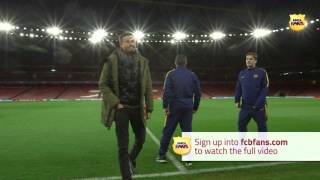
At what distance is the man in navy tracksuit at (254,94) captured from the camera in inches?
289

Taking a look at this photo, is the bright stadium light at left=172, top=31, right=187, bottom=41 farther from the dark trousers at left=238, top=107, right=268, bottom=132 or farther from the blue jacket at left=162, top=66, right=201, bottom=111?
the blue jacket at left=162, top=66, right=201, bottom=111

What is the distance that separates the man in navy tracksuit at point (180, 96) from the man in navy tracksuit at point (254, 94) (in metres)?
1.18

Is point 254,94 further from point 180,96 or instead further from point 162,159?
point 162,159

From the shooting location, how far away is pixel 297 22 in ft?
153

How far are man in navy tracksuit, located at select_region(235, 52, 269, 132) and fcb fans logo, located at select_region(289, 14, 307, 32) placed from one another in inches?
1673

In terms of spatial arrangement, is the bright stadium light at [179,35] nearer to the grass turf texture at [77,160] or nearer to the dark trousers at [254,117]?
the grass turf texture at [77,160]

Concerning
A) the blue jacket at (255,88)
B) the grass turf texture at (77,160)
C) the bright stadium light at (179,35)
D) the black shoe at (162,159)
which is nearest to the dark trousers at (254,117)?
the blue jacket at (255,88)

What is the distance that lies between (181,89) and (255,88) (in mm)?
1645

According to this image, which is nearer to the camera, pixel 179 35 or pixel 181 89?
pixel 181 89

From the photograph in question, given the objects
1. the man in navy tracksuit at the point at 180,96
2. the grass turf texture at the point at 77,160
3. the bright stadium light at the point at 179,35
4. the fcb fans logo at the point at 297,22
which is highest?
the fcb fans logo at the point at 297,22

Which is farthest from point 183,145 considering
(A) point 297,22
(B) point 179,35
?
(B) point 179,35

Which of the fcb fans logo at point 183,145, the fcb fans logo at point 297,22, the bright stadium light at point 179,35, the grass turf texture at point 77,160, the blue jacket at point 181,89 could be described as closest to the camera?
the grass turf texture at point 77,160

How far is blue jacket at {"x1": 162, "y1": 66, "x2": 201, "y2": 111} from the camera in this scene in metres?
6.91

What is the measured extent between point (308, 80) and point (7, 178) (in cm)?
5365
